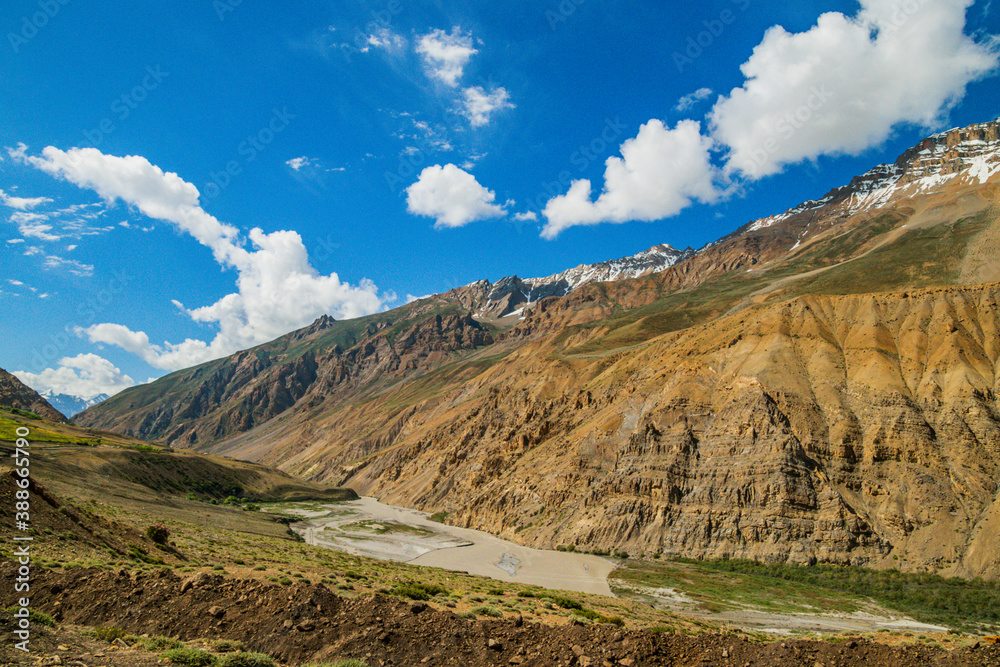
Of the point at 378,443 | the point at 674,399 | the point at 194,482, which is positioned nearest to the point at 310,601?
the point at 674,399

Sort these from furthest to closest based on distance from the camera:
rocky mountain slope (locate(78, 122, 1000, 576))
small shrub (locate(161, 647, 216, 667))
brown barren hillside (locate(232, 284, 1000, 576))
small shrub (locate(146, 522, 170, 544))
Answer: rocky mountain slope (locate(78, 122, 1000, 576))
brown barren hillside (locate(232, 284, 1000, 576))
small shrub (locate(146, 522, 170, 544))
small shrub (locate(161, 647, 216, 667))

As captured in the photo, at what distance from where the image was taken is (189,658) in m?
10.7

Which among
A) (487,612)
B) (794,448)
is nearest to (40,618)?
(487,612)

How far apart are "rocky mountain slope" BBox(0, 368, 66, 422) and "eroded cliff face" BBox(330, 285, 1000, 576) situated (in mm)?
108635

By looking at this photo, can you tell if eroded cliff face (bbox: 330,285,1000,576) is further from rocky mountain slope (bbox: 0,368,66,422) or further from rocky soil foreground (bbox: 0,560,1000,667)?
rocky mountain slope (bbox: 0,368,66,422)

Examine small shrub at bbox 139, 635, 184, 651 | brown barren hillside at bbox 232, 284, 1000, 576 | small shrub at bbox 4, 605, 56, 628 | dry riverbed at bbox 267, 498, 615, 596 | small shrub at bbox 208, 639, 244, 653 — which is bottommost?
dry riverbed at bbox 267, 498, 615, 596

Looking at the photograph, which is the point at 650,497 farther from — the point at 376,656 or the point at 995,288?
the point at 376,656

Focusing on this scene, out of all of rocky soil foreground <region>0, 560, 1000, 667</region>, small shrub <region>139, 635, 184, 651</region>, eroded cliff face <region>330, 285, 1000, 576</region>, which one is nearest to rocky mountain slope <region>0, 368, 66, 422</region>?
eroded cliff face <region>330, 285, 1000, 576</region>

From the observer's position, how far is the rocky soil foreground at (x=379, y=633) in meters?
12.7

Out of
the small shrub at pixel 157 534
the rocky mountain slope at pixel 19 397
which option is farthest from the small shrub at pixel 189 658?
the rocky mountain slope at pixel 19 397

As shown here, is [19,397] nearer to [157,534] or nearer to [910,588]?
[157,534]

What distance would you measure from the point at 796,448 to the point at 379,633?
5126cm

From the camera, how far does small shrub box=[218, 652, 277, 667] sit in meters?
10.7

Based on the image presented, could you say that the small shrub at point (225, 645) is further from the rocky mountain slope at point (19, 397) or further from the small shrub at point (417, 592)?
the rocky mountain slope at point (19, 397)
